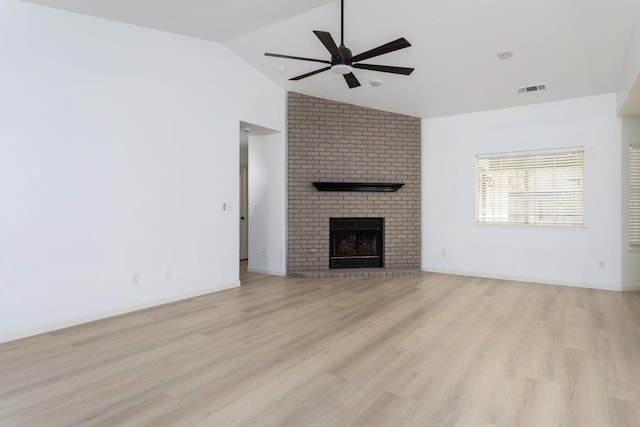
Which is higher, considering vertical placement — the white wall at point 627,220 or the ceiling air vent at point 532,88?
the ceiling air vent at point 532,88

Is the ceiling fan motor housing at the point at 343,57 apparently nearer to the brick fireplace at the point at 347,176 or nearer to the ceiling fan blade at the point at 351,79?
the ceiling fan blade at the point at 351,79

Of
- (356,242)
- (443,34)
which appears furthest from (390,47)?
(356,242)

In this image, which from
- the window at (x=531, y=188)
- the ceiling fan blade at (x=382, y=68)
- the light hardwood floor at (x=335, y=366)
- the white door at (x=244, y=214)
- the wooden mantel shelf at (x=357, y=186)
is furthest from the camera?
the white door at (x=244, y=214)

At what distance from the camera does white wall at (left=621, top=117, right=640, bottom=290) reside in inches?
193

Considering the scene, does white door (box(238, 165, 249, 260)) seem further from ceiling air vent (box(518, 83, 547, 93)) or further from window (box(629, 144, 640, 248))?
window (box(629, 144, 640, 248))

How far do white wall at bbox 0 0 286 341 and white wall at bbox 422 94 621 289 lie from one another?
11.7 feet

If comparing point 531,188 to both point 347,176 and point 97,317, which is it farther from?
point 97,317

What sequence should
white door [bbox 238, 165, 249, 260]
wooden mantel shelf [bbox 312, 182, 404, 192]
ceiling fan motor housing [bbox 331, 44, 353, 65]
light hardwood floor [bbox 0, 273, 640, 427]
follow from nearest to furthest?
light hardwood floor [bbox 0, 273, 640, 427], ceiling fan motor housing [bbox 331, 44, 353, 65], wooden mantel shelf [bbox 312, 182, 404, 192], white door [bbox 238, 165, 249, 260]

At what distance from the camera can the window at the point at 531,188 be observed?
5270 mm

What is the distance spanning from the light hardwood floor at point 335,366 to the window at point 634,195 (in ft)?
4.28

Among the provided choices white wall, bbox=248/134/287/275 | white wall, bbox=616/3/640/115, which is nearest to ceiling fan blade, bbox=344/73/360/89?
white wall, bbox=248/134/287/275

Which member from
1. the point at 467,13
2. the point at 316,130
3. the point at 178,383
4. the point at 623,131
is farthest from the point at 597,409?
the point at 316,130

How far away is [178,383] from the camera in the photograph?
231 centimetres

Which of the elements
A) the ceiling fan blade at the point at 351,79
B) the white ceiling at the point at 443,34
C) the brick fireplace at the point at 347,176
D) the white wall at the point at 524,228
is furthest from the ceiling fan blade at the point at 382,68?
the white wall at the point at 524,228
